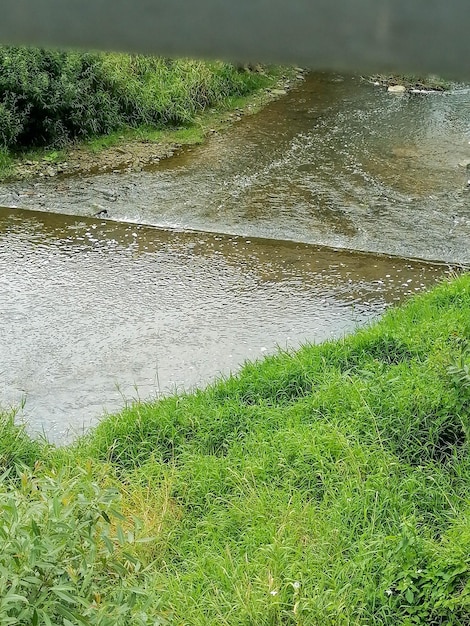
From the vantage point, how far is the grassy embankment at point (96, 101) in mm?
7020

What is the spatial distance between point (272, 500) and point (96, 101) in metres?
5.80

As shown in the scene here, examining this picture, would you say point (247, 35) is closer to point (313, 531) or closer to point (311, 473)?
point (313, 531)

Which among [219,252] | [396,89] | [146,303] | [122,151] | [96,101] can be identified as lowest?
[146,303]

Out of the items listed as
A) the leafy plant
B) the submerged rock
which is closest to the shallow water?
the submerged rock

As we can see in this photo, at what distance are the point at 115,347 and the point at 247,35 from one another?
4076 millimetres

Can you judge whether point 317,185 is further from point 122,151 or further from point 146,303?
point 146,303

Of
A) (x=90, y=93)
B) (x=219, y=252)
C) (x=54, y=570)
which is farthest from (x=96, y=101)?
(x=54, y=570)

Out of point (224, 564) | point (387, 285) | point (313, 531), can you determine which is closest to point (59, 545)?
point (224, 564)

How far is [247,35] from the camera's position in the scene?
56 centimetres

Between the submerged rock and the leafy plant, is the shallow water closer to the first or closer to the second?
the submerged rock

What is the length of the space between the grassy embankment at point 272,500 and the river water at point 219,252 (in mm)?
524

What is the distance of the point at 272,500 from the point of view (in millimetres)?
3021

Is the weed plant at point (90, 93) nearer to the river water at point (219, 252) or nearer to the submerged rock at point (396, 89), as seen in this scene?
the river water at point (219, 252)

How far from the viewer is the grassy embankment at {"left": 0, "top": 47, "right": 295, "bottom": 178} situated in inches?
276
